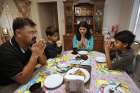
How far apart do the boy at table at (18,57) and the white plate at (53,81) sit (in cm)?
18

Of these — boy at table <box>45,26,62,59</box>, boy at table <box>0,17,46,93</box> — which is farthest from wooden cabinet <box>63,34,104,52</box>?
boy at table <box>0,17,46,93</box>

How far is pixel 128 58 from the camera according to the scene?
1219 mm

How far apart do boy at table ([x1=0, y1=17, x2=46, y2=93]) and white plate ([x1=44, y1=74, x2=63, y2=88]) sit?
0.18 metres

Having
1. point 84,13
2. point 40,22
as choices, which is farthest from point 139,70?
point 40,22

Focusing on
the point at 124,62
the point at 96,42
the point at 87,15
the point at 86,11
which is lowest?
the point at 96,42

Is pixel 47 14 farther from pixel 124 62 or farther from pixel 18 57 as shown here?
pixel 124 62

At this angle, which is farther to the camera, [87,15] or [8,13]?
[8,13]

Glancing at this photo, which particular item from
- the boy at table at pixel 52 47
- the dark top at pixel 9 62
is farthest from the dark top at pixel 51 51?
the dark top at pixel 9 62

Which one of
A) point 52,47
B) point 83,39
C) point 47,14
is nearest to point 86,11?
point 83,39

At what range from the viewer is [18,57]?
1.12 metres

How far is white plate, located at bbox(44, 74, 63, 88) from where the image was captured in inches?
37.0

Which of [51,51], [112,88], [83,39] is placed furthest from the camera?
[83,39]

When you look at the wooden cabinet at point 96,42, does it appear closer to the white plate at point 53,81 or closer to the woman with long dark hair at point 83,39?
the woman with long dark hair at point 83,39

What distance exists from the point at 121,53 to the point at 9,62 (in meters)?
1.20
